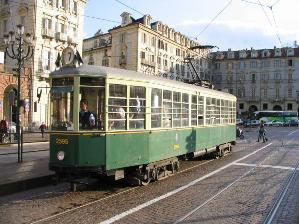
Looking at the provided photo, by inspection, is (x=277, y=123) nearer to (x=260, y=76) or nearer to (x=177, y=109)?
(x=260, y=76)

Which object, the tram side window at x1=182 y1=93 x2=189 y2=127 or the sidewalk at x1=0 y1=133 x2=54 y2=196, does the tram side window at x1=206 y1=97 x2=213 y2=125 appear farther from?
the sidewalk at x1=0 y1=133 x2=54 y2=196

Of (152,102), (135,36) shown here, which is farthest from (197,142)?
(135,36)

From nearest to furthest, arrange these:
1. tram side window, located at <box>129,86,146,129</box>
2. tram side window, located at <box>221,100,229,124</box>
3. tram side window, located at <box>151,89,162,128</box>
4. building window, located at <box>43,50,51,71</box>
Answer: tram side window, located at <box>129,86,146,129</box>, tram side window, located at <box>151,89,162,128</box>, tram side window, located at <box>221,100,229,124</box>, building window, located at <box>43,50,51,71</box>

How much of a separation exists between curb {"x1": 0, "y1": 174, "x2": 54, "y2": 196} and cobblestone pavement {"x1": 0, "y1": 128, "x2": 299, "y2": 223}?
1.33 ft

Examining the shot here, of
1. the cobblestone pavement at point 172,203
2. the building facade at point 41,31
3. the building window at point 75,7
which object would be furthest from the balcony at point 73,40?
the cobblestone pavement at point 172,203

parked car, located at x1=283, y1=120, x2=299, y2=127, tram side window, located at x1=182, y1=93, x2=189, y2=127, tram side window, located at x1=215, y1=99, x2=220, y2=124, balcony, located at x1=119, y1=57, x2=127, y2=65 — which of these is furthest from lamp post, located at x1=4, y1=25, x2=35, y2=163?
parked car, located at x1=283, y1=120, x2=299, y2=127

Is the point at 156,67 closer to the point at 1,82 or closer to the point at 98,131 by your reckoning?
the point at 1,82

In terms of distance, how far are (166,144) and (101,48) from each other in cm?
6334

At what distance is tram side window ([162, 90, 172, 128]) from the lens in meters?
13.1

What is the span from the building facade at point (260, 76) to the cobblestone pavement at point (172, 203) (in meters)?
86.9

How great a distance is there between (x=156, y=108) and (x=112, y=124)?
199 cm

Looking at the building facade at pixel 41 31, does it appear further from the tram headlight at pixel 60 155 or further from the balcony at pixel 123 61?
the tram headlight at pixel 60 155

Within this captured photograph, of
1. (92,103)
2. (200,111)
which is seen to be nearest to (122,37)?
(200,111)

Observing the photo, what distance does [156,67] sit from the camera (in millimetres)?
71625
